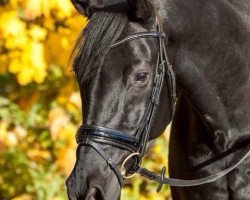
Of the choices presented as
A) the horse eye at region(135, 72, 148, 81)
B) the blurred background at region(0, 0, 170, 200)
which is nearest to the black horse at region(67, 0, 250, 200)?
the horse eye at region(135, 72, 148, 81)

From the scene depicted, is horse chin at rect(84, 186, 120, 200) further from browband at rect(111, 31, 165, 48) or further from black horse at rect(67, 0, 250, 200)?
browband at rect(111, 31, 165, 48)

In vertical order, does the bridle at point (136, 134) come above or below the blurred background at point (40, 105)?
above

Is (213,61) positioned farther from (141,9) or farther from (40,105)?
(40,105)

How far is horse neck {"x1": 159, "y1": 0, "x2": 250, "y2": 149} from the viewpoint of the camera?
3252 mm

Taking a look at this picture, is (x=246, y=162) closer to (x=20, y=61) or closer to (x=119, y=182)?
(x=119, y=182)

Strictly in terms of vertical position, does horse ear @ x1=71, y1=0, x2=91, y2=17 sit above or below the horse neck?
above

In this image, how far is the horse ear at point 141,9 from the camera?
3.09 m

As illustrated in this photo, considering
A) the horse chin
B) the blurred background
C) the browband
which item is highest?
the browband

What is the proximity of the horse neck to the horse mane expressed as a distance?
0.63ft

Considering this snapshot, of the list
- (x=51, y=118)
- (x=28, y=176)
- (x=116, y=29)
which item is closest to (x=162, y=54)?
(x=116, y=29)

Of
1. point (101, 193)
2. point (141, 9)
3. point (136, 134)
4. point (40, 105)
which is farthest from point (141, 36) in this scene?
point (40, 105)

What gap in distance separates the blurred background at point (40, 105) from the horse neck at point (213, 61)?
4.28ft

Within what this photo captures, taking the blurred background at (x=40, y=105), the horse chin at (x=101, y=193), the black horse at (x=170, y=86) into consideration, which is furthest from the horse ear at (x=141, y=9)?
the blurred background at (x=40, y=105)

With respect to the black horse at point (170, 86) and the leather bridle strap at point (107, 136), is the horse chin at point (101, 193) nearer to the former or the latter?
the black horse at point (170, 86)
